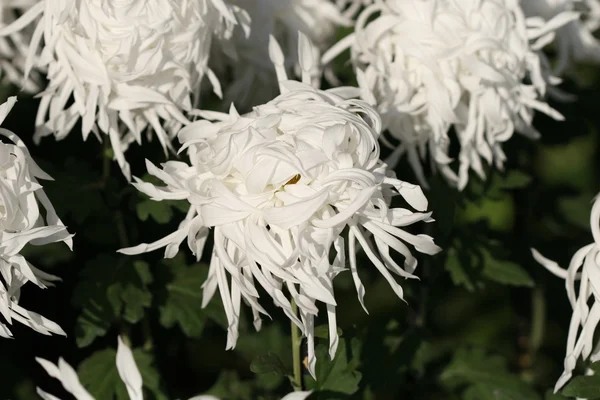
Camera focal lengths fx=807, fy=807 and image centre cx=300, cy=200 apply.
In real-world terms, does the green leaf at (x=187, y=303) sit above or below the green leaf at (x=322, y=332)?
below

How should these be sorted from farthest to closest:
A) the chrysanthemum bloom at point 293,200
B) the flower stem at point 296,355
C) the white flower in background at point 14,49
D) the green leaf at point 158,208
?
the white flower in background at point 14,49 < the green leaf at point 158,208 < the flower stem at point 296,355 < the chrysanthemum bloom at point 293,200

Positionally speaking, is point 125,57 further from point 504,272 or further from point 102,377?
point 504,272

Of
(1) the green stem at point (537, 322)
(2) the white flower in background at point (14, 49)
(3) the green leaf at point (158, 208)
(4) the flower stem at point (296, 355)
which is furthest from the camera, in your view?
(1) the green stem at point (537, 322)

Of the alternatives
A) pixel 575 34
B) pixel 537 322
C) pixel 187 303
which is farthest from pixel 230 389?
pixel 575 34

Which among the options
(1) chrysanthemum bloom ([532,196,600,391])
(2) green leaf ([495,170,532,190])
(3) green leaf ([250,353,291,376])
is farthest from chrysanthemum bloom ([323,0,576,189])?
(3) green leaf ([250,353,291,376])

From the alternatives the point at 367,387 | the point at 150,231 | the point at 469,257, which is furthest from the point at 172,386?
the point at 469,257

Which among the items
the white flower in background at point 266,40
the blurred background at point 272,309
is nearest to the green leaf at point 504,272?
the blurred background at point 272,309

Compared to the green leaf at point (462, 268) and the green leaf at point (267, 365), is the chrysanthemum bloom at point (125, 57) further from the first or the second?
the green leaf at point (462, 268)
